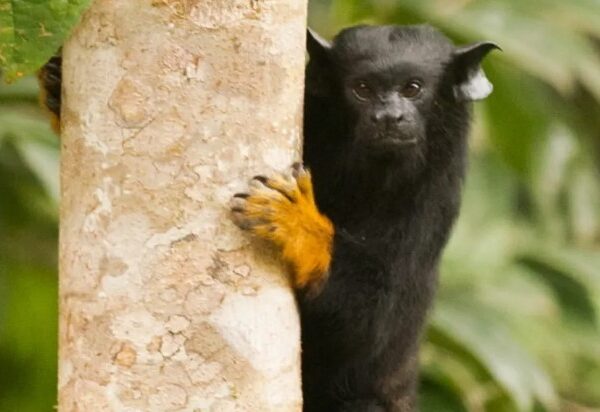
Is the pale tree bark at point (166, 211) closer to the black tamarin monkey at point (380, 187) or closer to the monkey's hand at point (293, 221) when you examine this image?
the monkey's hand at point (293, 221)

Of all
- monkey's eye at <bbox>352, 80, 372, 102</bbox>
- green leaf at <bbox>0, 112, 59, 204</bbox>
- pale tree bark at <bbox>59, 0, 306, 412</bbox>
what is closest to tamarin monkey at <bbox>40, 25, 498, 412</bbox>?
monkey's eye at <bbox>352, 80, 372, 102</bbox>

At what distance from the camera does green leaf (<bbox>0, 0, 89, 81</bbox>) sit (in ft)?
Result: 7.32

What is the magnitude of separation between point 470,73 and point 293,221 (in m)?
0.80

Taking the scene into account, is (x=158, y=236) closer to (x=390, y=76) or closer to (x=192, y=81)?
(x=192, y=81)

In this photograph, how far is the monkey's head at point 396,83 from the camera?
122 inches

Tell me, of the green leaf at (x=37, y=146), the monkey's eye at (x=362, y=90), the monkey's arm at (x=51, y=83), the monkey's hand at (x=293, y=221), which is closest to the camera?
the monkey's hand at (x=293, y=221)

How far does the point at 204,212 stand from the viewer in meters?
2.30

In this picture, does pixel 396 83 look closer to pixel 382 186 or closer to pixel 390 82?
pixel 390 82

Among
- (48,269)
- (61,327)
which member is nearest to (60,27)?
(61,327)

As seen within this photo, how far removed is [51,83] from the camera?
9.56ft

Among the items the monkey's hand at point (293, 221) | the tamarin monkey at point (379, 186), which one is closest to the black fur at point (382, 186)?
the tamarin monkey at point (379, 186)

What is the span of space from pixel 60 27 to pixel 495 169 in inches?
116

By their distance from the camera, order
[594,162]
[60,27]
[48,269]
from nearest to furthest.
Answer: [60,27] < [48,269] < [594,162]

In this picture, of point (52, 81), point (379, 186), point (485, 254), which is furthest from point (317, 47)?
point (485, 254)
